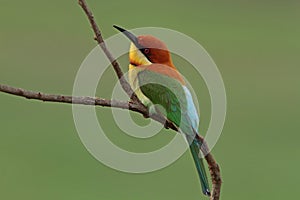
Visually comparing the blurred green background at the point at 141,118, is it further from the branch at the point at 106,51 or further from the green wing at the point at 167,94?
the branch at the point at 106,51

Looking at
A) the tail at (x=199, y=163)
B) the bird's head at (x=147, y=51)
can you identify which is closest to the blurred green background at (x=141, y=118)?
the bird's head at (x=147, y=51)

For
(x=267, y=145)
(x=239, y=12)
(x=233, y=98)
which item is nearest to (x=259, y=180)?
(x=267, y=145)

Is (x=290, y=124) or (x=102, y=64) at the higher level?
(x=290, y=124)

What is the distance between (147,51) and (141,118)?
113 cm

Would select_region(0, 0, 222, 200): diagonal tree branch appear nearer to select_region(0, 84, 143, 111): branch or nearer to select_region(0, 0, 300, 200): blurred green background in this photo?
select_region(0, 84, 143, 111): branch

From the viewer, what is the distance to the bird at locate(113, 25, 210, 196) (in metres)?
0.99

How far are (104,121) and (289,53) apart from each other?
5.55 meters

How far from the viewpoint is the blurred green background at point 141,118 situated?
7.32 meters

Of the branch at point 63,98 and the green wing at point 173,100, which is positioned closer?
the branch at point 63,98

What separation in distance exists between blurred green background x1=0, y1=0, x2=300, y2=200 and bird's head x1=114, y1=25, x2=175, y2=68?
1086 mm

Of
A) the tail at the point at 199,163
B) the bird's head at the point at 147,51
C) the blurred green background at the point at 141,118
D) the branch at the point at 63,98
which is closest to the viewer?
the branch at the point at 63,98

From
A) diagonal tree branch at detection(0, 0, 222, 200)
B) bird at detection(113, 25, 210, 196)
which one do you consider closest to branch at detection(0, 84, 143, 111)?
diagonal tree branch at detection(0, 0, 222, 200)

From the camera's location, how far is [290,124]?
10109 millimetres

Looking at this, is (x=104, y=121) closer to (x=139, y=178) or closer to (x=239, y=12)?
(x=139, y=178)
